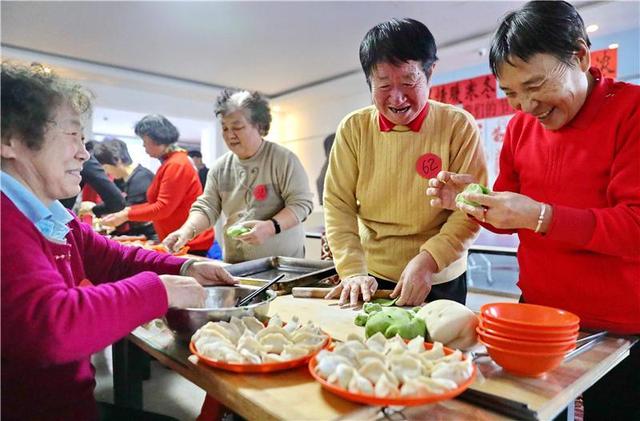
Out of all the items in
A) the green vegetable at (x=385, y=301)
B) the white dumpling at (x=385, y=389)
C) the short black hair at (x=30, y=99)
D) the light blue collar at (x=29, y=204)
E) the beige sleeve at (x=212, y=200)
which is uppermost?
the short black hair at (x=30, y=99)

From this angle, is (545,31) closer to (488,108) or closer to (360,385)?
(360,385)

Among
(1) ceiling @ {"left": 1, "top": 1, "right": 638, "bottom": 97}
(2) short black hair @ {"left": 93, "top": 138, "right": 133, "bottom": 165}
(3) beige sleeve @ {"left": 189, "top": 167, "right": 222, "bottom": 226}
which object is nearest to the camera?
(3) beige sleeve @ {"left": 189, "top": 167, "right": 222, "bottom": 226}

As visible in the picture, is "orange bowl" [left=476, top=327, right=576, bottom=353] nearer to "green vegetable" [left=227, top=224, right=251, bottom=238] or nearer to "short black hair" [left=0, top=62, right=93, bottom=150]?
"short black hair" [left=0, top=62, right=93, bottom=150]

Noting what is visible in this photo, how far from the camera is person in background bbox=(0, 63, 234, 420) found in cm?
74

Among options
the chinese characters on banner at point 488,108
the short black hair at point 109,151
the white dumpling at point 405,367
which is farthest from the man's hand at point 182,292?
the chinese characters on banner at point 488,108

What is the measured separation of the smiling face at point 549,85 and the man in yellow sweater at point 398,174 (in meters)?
0.35

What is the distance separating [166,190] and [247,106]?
1064 millimetres

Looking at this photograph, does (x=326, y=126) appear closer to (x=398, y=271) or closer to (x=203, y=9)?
(x=203, y=9)

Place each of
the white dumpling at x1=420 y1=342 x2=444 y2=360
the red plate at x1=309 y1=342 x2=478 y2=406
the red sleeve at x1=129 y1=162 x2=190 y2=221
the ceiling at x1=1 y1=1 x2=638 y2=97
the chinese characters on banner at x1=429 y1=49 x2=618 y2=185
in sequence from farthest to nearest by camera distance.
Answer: the chinese characters on banner at x1=429 y1=49 x2=618 y2=185, the ceiling at x1=1 y1=1 x2=638 y2=97, the red sleeve at x1=129 y1=162 x2=190 y2=221, the white dumpling at x1=420 y1=342 x2=444 y2=360, the red plate at x1=309 y1=342 x2=478 y2=406

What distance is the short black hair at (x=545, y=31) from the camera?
39.5 inches

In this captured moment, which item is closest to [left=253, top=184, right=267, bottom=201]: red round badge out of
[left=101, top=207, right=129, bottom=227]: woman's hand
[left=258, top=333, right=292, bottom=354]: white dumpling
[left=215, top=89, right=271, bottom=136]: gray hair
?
[left=215, top=89, right=271, bottom=136]: gray hair

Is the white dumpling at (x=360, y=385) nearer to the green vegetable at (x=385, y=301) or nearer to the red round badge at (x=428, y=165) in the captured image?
the green vegetable at (x=385, y=301)

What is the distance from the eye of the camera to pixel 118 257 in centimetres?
130

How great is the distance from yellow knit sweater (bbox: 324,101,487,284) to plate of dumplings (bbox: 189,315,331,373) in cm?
55
